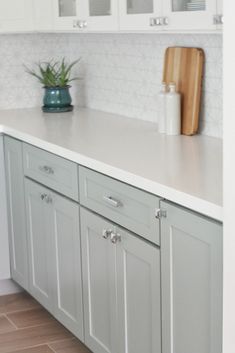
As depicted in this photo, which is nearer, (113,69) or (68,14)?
(68,14)

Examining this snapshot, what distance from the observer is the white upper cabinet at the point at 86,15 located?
3354mm

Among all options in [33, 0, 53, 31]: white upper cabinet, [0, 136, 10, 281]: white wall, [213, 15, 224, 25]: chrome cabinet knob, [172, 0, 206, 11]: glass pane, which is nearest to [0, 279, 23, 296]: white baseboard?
[0, 136, 10, 281]: white wall

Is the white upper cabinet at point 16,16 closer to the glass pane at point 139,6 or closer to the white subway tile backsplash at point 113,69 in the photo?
the white subway tile backsplash at point 113,69

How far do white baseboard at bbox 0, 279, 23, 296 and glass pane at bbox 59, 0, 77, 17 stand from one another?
1424 mm

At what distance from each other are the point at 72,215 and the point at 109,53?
48.9 inches

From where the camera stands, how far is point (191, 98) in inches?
128

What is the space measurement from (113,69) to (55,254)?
3.77 ft

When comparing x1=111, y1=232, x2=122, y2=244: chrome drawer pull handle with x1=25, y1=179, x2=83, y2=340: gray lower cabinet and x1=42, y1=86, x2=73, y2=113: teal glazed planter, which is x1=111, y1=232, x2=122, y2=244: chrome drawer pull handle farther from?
x1=42, y1=86, x2=73, y2=113: teal glazed planter

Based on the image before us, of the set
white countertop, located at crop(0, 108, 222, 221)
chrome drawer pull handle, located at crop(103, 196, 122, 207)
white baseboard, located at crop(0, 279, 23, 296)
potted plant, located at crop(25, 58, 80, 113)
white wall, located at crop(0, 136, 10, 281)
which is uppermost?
potted plant, located at crop(25, 58, 80, 113)

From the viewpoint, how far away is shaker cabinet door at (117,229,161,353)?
2498 mm

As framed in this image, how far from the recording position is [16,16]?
417 centimetres

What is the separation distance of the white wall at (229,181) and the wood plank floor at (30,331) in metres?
1.47

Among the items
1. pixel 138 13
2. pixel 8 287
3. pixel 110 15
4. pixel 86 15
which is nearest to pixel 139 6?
pixel 138 13

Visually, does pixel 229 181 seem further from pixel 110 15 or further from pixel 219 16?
pixel 110 15
